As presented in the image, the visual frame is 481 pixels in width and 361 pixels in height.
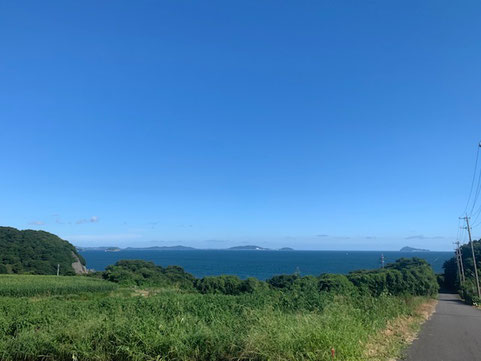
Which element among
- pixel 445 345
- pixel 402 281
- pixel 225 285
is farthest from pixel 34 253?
pixel 445 345

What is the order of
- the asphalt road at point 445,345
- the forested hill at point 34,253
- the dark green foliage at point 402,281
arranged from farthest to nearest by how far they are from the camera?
the forested hill at point 34,253
the dark green foliage at point 402,281
the asphalt road at point 445,345

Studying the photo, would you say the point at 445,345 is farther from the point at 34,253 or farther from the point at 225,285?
the point at 34,253

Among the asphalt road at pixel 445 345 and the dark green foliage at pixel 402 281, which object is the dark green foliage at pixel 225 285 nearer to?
the dark green foliage at pixel 402 281

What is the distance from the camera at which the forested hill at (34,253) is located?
75.1 meters

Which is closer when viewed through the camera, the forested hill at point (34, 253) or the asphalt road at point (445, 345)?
the asphalt road at point (445, 345)

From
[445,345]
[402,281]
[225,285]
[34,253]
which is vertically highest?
[34,253]

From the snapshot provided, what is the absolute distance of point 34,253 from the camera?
8525 centimetres

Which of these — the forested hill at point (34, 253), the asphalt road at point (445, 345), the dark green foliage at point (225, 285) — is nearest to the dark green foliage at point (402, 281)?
the dark green foliage at point (225, 285)

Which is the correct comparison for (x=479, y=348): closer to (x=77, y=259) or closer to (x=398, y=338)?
(x=398, y=338)

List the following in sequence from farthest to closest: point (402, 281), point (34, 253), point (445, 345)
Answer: point (34, 253), point (402, 281), point (445, 345)

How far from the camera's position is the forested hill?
75062 mm

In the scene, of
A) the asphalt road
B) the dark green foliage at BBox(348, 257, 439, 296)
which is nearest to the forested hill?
the dark green foliage at BBox(348, 257, 439, 296)

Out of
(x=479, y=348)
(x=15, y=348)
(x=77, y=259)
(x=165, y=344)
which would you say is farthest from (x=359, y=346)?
(x=77, y=259)

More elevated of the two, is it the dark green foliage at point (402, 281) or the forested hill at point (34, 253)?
the forested hill at point (34, 253)
